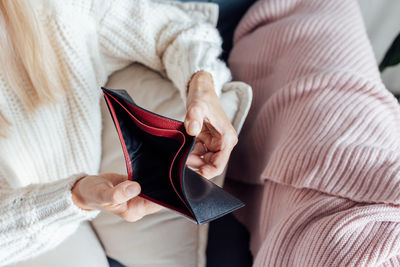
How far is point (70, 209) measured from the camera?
525mm

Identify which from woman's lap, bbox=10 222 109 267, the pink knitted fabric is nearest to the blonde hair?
woman's lap, bbox=10 222 109 267

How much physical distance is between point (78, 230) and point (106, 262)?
9cm

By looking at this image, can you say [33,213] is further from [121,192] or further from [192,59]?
[192,59]

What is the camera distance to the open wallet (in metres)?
0.44

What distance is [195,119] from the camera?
450 mm

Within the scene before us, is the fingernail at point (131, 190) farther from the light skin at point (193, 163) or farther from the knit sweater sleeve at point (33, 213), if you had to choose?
the knit sweater sleeve at point (33, 213)

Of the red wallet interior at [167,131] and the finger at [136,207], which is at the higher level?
the red wallet interior at [167,131]

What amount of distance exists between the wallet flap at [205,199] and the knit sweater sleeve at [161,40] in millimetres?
217

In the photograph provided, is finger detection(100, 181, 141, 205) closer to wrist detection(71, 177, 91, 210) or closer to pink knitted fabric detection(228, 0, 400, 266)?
wrist detection(71, 177, 91, 210)

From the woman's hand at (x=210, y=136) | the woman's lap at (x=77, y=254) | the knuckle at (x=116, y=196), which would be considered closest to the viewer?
the knuckle at (x=116, y=196)

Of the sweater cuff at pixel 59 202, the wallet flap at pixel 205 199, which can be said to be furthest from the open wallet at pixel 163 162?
the sweater cuff at pixel 59 202

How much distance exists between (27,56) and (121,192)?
317 millimetres

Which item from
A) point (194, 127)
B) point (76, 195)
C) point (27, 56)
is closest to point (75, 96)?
point (27, 56)

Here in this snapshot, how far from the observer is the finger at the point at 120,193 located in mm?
427
